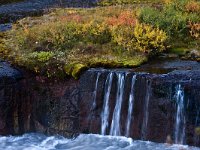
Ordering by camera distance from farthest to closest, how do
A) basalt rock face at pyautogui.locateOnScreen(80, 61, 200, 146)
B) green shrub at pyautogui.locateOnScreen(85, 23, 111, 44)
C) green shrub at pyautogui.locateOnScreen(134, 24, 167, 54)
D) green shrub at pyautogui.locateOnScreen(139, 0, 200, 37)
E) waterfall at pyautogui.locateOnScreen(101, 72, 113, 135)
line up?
green shrub at pyautogui.locateOnScreen(139, 0, 200, 37) < green shrub at pyautogui.locateOnScreen(85, 23, 111, 44) < green shrub at pyautogui.locateOnScreen(134, 24, 167, 54) < waterfall at pyautogui.locateOnScreen(101, 72, 113, 135) < basalt rock face at pyautogui.locateOnScreen(80, 61, 200, 146)

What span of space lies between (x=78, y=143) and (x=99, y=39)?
15.6ft

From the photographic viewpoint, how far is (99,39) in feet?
61.3

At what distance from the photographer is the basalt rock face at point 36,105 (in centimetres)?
1608

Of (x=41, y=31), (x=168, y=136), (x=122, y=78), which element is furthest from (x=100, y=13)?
(x=168, y=136)

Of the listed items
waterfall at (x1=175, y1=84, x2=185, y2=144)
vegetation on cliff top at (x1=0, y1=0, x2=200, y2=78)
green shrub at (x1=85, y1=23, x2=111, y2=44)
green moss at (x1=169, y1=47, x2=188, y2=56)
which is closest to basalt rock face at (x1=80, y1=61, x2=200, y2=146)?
waterfall at (x1=175, y1=84, x2=185, y2=144)

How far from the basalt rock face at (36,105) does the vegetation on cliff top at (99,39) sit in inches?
17.8

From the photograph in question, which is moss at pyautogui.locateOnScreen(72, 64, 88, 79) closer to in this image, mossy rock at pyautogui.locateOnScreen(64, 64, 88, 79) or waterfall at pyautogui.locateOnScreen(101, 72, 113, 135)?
mossy rock at pyautogui.locateOnScreen(64, 64, 88, 79)

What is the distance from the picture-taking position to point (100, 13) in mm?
22500

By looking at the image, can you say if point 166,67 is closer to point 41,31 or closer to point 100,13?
point 41,31

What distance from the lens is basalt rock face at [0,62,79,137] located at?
16078 mm

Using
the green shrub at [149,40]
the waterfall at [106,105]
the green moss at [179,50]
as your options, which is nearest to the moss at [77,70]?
the waterfall at [106,105]

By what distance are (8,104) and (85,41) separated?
13.7ft

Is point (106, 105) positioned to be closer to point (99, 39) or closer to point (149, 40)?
point (149, 40)

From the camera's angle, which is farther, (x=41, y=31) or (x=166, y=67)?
(x=41, y=31)
